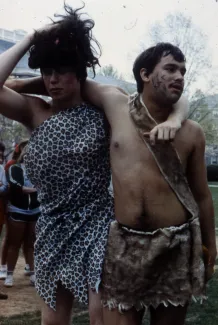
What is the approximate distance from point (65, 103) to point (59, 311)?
1.14m

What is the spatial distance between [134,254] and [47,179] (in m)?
0.65

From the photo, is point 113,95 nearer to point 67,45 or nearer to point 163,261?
point 67,45

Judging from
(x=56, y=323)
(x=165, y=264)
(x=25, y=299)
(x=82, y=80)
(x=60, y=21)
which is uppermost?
(x=60, y=21)

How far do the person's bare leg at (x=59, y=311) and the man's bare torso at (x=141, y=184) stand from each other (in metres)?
0.56

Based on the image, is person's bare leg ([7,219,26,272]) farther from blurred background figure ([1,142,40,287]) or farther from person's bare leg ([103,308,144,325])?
person's bare leg ([103,308,144,325])

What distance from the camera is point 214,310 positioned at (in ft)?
19.2

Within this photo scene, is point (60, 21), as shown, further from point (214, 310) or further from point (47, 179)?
point (214, 310)

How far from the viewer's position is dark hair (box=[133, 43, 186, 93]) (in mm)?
3215

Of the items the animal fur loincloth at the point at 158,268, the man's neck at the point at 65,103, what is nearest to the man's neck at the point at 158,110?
the man's neck at the point at 65,103

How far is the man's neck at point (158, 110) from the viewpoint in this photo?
321cm

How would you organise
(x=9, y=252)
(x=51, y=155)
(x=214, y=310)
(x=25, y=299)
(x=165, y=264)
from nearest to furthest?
(x=165, y=264) → (x=51, y=155) → (x=214, y=310) → (x=25, y=299) → (x=9, y=252)

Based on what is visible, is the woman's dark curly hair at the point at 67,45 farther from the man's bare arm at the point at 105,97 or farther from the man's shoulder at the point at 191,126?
the man's shoulder at the point at 191,126

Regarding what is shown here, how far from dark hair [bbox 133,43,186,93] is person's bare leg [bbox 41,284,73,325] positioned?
118 centimetres

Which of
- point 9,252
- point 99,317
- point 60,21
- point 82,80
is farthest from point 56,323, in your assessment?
point 9,252
